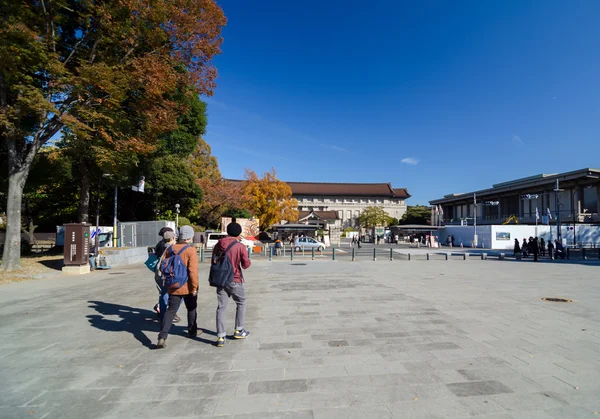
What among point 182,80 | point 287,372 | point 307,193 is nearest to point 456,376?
point 287,372

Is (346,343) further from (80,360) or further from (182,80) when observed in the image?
(182,80)

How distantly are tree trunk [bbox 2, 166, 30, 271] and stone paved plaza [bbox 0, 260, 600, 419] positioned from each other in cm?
587

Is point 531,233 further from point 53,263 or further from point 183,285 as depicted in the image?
point 53,263

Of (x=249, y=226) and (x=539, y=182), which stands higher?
(x=539, y=182)

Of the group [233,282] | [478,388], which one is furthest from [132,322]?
[478,388]

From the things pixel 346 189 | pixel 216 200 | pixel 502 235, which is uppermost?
pixel 346 189

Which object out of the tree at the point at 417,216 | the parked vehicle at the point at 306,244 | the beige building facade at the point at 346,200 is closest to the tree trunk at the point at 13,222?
the parked vehicle at the point at 306,244

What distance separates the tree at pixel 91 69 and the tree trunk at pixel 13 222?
30mm

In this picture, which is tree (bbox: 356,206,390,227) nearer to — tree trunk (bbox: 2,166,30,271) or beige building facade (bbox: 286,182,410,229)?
beige building facade (bbox: 286,182,410,229)

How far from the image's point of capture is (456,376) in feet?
11.7

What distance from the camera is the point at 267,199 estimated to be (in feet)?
140

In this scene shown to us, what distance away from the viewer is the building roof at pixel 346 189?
3130 inches

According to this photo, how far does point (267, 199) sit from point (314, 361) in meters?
39.0

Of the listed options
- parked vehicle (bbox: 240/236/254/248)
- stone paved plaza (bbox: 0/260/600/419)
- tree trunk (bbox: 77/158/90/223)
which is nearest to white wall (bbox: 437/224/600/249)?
parked vehicle (bbox: 240/236/254/248)
